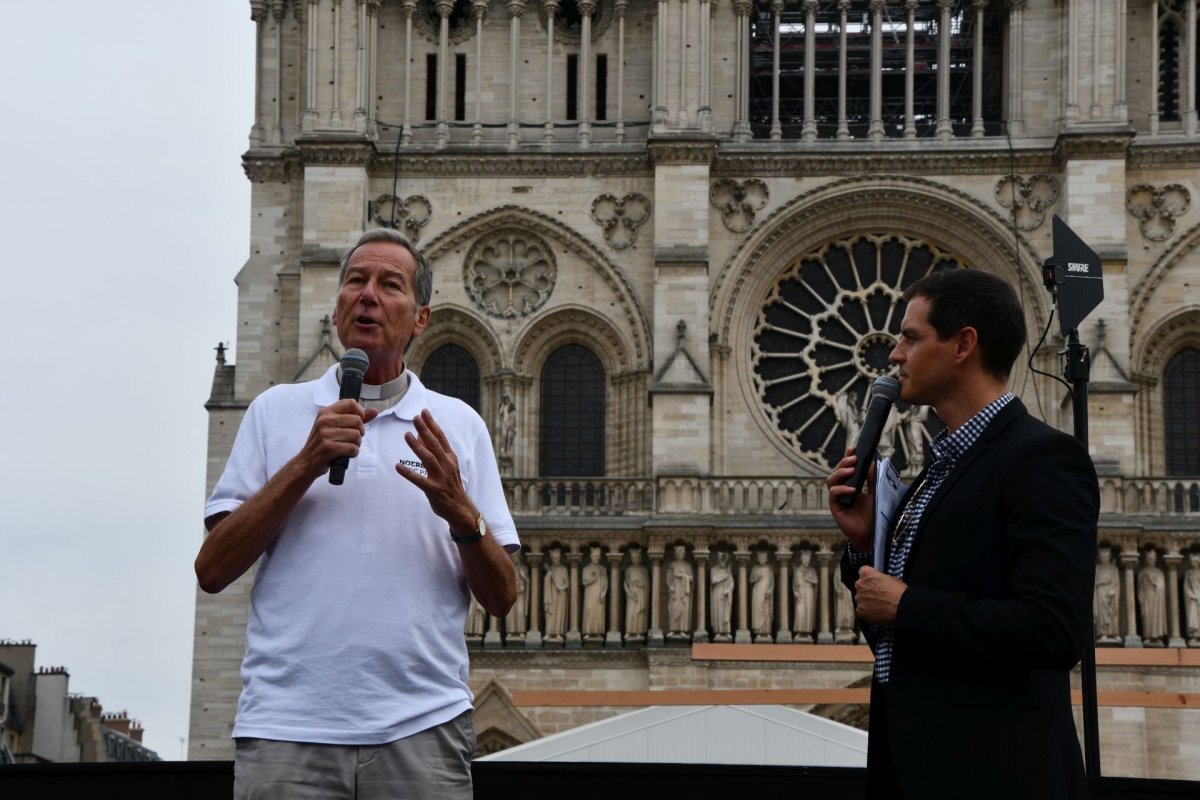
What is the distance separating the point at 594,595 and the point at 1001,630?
2277 centimetres

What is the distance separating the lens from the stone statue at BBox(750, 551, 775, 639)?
89.0ft

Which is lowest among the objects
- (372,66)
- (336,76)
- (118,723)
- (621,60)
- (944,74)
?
(118,723)

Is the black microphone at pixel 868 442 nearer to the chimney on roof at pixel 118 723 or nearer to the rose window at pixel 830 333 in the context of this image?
the rose window at pixel 830 333

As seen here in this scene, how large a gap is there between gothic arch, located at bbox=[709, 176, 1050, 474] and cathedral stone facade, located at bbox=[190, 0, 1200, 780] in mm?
47

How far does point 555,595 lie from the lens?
27484 mm

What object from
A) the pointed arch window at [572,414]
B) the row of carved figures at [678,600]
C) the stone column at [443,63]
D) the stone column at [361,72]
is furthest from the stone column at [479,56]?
the row of carved figures at [678,600]

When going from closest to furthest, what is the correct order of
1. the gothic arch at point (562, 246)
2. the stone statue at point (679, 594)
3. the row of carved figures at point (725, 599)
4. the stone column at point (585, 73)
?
1. the row of carved figures at point (725, 599)
2. the stone statue at point (679, 594)
3. the gothic arch at point (562, 246)
4. the stone column at point (585, 73)

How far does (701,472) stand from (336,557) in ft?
74.2

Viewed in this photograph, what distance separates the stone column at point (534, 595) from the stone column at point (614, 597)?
3.09 feet

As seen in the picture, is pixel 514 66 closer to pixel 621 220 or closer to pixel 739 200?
pixel 621 220

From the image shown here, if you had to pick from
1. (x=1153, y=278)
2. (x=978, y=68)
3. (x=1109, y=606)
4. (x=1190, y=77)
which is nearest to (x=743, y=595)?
(x=1109, y=606)

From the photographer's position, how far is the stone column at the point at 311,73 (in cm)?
2878

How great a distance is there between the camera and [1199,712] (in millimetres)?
26547

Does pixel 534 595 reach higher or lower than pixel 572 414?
lower
